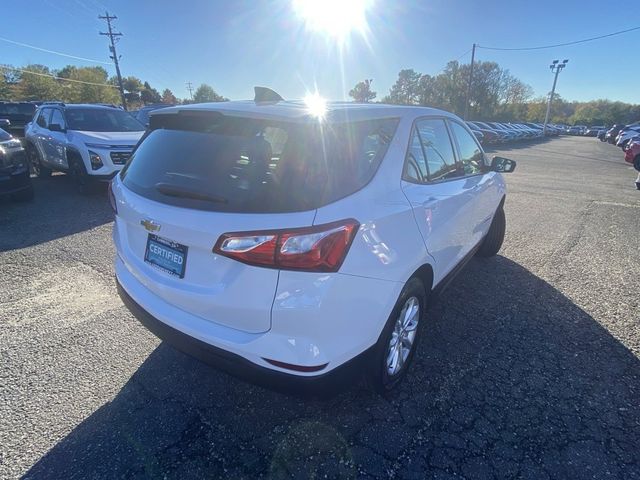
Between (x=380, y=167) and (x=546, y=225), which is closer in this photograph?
(x=380, y=167)

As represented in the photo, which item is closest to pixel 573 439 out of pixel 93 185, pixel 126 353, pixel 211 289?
pixel 211 289

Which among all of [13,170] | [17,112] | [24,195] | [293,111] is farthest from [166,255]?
[17,112]

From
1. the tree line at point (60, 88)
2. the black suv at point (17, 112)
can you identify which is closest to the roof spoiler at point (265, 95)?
the black suv at point (17, 112)

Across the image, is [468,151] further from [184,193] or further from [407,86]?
[407,86]

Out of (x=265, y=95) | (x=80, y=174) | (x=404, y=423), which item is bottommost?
(x=404, y=423)

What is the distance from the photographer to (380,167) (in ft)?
6.60

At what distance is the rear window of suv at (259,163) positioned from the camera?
169 centimetres

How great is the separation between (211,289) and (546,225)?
6275mm

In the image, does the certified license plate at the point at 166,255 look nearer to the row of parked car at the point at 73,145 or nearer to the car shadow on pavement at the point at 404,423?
the car shadow on pavement at the point at 404,423

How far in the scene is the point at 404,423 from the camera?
218 cm

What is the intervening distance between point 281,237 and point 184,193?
0.64 m

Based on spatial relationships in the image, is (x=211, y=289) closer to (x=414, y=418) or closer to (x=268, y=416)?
(x=268, y=416)

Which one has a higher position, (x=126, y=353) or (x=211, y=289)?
(x=211, y=289)

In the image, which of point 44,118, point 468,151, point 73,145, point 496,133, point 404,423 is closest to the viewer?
point 404,423
